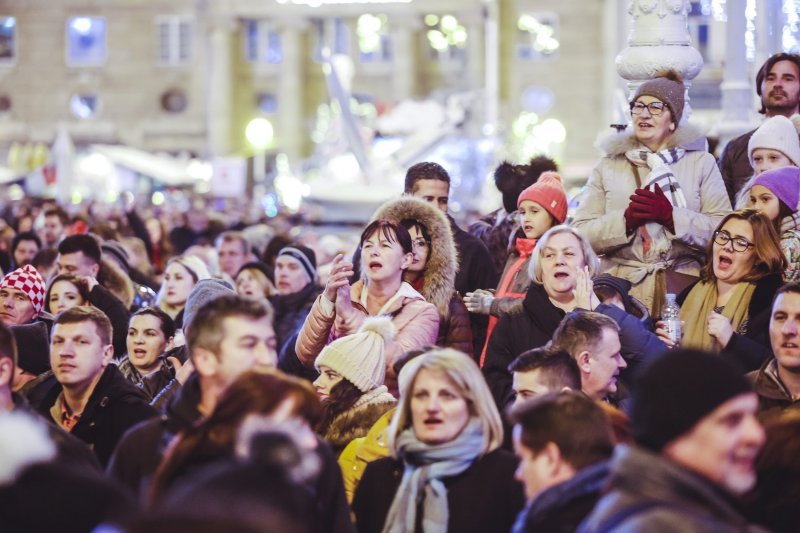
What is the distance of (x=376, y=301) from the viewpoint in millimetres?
8805

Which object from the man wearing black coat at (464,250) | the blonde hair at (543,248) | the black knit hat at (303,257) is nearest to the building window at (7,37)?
the black knit hat at (303,257)

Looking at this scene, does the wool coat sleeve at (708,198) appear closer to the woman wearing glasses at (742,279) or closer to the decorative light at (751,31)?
the woman wearing glasses at (742,279)

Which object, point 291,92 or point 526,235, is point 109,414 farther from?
point 291,92

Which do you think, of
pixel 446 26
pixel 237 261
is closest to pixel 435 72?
pixel 446 26

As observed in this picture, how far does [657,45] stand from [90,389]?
4622 millimetres

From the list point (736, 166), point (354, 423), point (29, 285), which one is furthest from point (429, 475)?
point (736, 166)

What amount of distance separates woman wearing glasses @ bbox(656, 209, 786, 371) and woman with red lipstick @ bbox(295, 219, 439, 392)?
4.30ft

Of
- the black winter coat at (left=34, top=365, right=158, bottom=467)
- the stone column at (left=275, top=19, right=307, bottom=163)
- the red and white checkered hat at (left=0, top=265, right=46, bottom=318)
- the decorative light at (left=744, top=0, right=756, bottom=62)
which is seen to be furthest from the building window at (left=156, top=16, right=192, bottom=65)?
the black winter coat at (left=34, top=365, right=158, bottom=467)

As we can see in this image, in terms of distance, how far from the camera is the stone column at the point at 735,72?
16500mm

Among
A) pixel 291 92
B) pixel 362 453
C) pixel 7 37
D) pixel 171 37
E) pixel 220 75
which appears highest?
pixel 7 37

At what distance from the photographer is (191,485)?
153 inches

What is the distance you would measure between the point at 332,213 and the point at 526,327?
2950 centimetres

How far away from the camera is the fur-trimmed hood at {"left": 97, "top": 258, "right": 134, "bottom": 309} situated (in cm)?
1183

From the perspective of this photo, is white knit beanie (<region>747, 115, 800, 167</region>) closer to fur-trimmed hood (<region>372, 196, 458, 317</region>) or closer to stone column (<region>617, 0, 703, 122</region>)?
stone column (<region>617, 0, 703, 122</region>)
